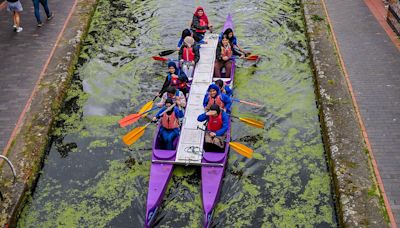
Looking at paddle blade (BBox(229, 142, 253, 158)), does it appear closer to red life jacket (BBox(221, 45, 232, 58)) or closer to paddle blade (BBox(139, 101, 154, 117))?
paddle blade (BBox(139, 101, 154, 117))

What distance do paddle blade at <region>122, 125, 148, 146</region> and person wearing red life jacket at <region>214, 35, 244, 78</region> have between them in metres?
3.48

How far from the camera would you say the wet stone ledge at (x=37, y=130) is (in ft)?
28.6

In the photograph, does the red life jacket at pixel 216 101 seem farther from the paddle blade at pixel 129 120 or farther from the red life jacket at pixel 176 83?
the paddle blade at pixel 129 120

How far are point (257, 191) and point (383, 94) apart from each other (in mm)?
4573

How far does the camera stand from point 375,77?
11.9m

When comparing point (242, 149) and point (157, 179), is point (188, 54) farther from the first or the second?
point (157, 179)

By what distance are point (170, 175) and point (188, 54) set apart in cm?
469

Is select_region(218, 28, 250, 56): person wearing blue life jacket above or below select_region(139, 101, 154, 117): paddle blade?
above

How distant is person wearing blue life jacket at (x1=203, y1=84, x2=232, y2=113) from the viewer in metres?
10.2

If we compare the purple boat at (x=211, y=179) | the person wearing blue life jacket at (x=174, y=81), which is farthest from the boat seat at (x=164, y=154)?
the person wearing blue life jacket at (x=174, y=81)

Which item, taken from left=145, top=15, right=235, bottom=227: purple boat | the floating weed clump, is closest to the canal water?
the floating weed clump

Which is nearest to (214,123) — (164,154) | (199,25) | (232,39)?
(164,154)

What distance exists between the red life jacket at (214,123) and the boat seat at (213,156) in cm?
68

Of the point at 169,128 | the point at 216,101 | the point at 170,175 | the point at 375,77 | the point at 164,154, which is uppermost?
the point at 375,77
